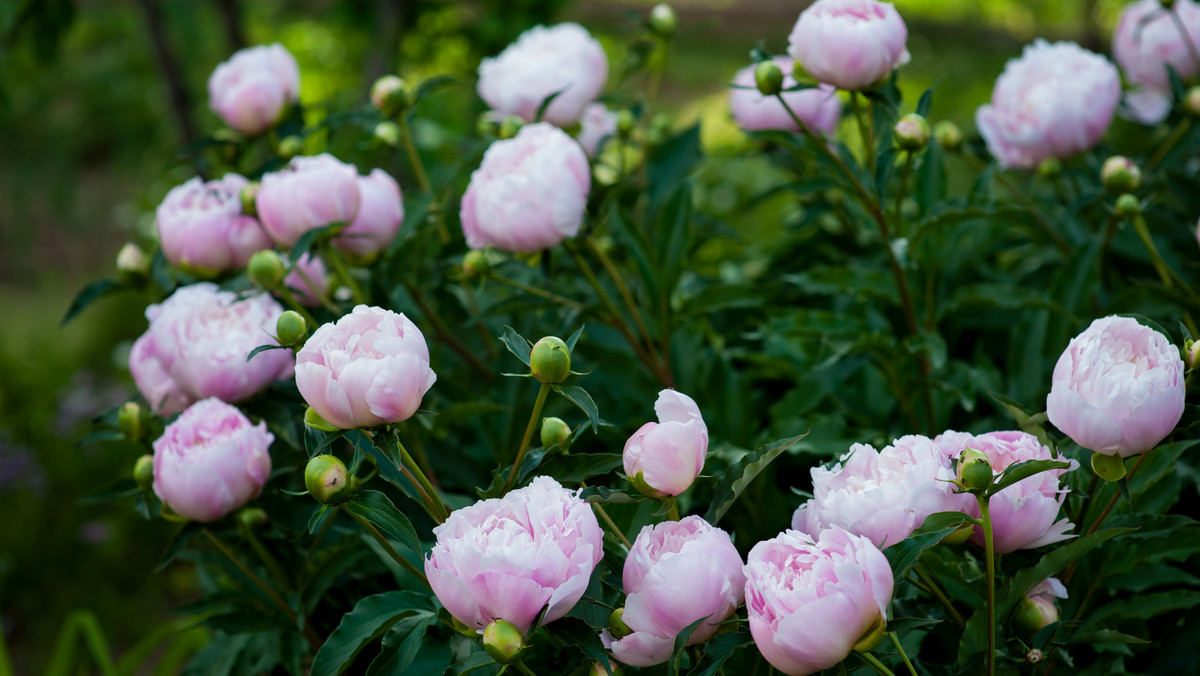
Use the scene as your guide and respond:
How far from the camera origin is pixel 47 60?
158 centimetres

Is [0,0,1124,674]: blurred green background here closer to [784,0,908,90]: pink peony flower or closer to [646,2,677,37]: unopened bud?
[646,2,677,37]: unopened bud

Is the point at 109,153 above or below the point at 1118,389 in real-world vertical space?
below

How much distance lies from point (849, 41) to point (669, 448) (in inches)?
14.9

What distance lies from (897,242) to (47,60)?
1.43 metres

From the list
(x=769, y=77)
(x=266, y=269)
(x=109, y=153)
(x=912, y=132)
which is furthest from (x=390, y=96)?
(x=109, y=153)

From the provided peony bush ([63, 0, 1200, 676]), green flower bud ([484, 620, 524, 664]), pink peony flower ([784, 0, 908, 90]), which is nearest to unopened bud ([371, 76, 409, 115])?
peony bush ([63, 0, 1200, 676])

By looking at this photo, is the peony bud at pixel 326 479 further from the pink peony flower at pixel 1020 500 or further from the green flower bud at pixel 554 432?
the pink peony flower at pixel 1020 500

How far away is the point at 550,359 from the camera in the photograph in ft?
1.73

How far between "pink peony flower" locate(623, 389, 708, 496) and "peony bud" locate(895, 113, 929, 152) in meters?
0.35

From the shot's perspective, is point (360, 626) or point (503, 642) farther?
point (360, 626)

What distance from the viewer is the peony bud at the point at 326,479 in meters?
0.52

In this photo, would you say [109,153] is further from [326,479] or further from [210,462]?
[326,479]

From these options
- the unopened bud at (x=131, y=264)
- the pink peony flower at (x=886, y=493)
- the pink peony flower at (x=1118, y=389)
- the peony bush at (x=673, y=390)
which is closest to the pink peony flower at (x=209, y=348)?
the peony bush at (x=673, y=390)

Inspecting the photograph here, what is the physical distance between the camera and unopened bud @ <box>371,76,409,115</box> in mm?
906
